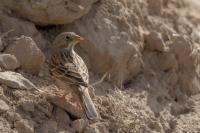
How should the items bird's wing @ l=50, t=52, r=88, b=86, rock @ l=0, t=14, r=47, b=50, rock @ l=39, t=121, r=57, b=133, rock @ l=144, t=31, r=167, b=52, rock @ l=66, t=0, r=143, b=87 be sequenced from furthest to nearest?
rock @ l=144, t=31, r=167, b=52 → rock @ l=66, t=0, r=143, b=87 → rock @ l=0, t=14, r=47, b=50 → bird's wing @ l=50, t=52, r=88, b=86 → rock @ l=39, t=121, r=57, b=133

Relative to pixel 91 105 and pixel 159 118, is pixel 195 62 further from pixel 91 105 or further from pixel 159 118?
pixel 91 105

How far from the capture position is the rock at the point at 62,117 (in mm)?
7805

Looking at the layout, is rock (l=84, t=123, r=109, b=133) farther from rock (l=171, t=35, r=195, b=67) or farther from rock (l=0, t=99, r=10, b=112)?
rock (l=171, t=35, r=195, b=67)

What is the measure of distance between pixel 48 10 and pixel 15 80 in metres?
1.20

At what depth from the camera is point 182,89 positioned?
32.0 ft

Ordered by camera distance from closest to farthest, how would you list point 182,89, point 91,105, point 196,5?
point 91,105, point 182,89, point 196,5

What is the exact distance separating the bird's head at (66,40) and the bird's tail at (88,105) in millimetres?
793

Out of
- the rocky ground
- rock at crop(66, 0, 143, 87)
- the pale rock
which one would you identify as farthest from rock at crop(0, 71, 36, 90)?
rock at crop(66, 0, 143, 87)

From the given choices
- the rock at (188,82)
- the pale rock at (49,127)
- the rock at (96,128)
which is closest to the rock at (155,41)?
the rock at (188,82)

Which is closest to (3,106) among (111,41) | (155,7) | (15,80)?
(15,80)

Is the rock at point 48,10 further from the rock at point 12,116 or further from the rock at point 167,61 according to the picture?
the rock at point 12,116

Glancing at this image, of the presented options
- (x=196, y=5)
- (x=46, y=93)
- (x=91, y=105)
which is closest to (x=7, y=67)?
(x=46, y=93)

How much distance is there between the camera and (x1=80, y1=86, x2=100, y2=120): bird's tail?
7.67 meters

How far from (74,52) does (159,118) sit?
1427 millimetres
